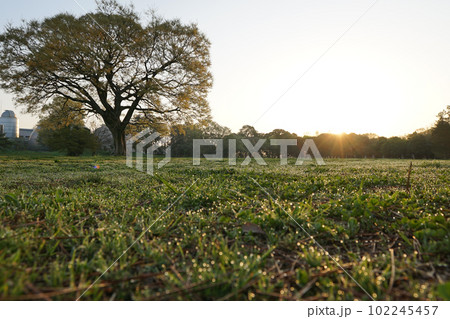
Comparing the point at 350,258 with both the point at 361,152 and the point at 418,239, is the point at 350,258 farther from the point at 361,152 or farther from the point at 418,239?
the point at 361,152

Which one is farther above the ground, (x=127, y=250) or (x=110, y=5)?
(x=110, y=5)

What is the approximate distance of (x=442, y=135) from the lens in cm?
5056

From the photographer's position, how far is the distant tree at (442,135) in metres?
50.2

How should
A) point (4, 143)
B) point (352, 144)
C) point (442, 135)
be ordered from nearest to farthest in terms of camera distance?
point (4, 143)
point (442, 135)
point (352, 144)

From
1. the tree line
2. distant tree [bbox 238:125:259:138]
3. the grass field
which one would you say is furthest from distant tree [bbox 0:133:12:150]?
distant tree [bbox 238:125:259:138]

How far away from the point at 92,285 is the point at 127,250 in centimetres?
44

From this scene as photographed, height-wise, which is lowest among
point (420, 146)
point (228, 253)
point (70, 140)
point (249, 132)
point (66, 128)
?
point (228, 253)

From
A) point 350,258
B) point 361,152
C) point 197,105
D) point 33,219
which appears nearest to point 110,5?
point 197,105

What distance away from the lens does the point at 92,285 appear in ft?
Answer: 3.99

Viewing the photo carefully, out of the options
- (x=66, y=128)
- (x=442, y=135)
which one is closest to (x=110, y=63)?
(x=66, y=128)

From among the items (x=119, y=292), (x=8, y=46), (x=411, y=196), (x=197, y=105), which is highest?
(x=8, y=46)

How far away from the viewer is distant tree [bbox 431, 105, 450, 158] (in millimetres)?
50156

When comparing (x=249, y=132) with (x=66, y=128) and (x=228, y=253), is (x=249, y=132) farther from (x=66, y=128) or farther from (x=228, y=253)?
(x=228, y=253)

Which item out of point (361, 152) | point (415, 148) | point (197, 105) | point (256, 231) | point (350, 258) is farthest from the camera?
point (361, 152)
